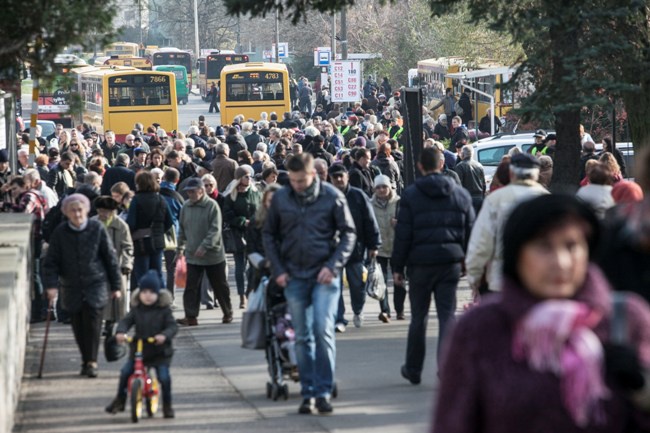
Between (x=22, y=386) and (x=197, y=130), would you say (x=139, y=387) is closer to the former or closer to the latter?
(x=22, y=386)

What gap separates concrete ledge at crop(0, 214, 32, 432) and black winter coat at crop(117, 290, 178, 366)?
777 millimetres

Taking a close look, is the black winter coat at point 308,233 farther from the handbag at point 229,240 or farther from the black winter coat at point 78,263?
the handbag at point 229,240

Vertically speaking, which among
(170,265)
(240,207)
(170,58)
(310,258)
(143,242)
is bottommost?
(170,265)

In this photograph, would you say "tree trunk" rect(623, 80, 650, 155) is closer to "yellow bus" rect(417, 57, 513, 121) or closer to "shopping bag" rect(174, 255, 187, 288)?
"shopping bag" rect(174, 255, 187, 288)

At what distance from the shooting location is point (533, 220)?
323 cm

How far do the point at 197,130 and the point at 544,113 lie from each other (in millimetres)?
15101

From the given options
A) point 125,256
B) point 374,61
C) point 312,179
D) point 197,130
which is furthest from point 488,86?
point 312,179

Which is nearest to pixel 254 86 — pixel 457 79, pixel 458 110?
pixel 457 79

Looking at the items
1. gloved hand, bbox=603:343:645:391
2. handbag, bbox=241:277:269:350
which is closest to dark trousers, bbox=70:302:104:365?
handbag, bbox=241:277:269:350

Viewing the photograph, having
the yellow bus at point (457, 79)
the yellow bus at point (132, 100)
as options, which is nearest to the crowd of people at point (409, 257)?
the yellow bus at point (457, 79)

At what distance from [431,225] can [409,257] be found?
0.27m

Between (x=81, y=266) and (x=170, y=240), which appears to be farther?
(x=170, y=240)

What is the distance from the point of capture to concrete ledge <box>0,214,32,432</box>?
8016 millimetres

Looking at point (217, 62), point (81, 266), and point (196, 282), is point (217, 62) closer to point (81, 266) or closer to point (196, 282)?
point (196, 282)
